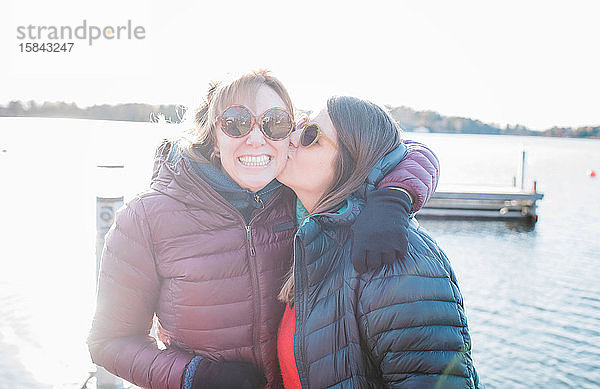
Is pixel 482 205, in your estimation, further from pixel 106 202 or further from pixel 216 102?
pixel 216 102

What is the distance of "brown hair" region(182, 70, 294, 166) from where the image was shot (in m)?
2.30

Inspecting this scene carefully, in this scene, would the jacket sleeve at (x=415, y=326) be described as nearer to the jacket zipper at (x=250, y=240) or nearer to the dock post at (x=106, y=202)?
the jacket zipper at (x=250, y=240)

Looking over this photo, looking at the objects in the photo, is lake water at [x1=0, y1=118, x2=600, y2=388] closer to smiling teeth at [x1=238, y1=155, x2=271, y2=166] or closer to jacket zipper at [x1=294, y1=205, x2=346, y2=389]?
smiling teeth at [x1=238, y1=155, x2=271, y2=166]

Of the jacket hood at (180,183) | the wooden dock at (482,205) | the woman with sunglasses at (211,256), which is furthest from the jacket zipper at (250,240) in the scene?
the wooden dock at (482,205)

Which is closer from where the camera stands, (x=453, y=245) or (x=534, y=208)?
(x=453, y=245)

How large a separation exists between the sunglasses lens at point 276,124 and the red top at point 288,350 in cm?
74

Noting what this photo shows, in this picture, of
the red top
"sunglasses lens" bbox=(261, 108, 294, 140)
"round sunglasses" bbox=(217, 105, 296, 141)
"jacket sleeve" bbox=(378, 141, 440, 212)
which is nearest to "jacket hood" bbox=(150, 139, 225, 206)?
"round sunglasses" bbox=(217, 105, 296, 141)

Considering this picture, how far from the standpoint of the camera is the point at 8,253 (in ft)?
40.4

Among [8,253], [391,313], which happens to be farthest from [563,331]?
[8,253]

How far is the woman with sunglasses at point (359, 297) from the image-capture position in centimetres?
187

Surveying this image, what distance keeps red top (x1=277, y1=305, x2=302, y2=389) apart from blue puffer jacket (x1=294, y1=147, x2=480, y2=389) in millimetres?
116

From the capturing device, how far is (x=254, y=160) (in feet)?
7.52

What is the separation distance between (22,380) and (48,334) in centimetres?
158

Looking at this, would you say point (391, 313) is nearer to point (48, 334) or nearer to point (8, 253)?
point (48, 334)
